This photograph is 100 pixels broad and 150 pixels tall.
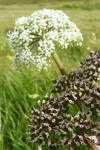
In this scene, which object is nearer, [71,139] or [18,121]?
[71,139]

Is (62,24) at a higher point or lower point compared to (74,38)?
higher

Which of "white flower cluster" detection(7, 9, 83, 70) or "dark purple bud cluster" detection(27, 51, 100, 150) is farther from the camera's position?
"white flower cluster" detection(7, 9, 83, 70)

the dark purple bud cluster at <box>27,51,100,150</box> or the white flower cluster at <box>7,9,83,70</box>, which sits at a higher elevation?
the white flower cluster at <box>7,9,83,70</box>

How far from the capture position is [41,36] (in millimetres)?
3279

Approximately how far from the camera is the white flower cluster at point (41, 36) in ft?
10.3

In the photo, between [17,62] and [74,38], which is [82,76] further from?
[17,62]

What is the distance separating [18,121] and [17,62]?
3.83 ft

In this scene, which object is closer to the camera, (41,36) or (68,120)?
(68,120)

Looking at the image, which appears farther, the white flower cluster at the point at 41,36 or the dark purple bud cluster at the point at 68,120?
the white flower cluster at the point at 41,36

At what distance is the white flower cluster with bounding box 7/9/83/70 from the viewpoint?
3.14 metres

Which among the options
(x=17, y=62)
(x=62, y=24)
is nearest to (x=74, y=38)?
(x=62, y=24)

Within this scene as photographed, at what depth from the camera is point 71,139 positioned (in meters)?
2.18

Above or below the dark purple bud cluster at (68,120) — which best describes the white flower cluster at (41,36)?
above

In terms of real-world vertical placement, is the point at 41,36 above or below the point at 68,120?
above
